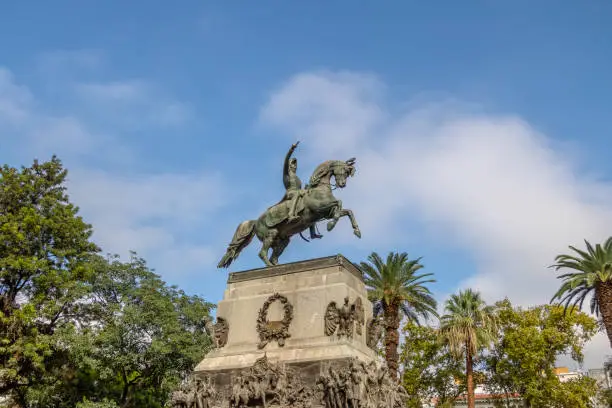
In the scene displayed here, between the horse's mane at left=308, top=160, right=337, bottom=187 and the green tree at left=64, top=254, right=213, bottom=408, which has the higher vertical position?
the horse's mane at left=308, top=160, right=337, bottom=187

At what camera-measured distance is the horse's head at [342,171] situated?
718 inches

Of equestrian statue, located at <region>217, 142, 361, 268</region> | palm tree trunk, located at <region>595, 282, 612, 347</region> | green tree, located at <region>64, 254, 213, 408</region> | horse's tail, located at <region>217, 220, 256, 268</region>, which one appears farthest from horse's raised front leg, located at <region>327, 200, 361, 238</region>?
palm tree trunk, located at <region>595, 282, 612, 347</region>

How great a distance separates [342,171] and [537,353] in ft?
83.4

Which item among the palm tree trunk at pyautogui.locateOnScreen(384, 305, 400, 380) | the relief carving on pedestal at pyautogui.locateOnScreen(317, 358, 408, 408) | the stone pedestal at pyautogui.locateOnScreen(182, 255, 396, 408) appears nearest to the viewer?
the relief carving on pedestal at pyautogui.locateOnScreen(317, 358, 408, 408)

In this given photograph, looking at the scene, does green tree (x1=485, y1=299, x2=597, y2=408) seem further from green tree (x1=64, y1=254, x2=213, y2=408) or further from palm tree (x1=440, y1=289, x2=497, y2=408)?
green tree (x1=64, y1=254, x2=213, y2=408)

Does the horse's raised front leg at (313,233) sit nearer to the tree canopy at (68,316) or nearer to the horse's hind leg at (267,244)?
the horse's hind leg at (267,244)

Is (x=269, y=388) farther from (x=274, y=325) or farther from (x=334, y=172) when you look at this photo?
(x=334, y=172)

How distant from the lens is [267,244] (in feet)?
61.5

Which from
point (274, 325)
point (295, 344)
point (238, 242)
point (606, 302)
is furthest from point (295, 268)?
point (606, 302)

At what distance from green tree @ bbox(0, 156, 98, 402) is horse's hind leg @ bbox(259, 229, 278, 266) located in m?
12.8

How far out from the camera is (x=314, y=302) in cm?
1666

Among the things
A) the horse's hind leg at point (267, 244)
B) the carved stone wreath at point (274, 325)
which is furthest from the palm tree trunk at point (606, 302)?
the carved stone wreath at point (274, 325)

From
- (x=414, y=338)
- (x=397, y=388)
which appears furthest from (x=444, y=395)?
(x=397, y=388)

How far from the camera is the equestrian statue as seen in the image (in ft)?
58.6
